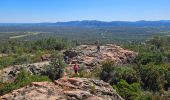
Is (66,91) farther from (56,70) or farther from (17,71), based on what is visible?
(17,71)

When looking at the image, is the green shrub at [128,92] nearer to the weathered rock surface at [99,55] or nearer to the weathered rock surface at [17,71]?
the weathered rock surface at [17,71]

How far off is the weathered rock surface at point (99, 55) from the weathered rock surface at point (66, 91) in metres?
17.8

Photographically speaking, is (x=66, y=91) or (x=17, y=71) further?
(x=17, y=71)

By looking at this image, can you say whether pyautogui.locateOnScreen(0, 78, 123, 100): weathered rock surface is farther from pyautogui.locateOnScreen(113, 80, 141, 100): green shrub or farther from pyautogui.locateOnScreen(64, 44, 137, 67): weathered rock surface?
pyautogui.locateOnScreen(64, 44, 137, 67): weathered rock surface

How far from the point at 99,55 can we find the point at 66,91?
23.2 meters

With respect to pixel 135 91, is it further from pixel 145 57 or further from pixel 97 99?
pixel 145 57

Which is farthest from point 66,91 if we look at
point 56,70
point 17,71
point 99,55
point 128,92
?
point 99,55

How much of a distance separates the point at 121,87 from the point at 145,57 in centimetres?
1602

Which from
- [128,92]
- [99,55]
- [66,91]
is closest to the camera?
[66,91]

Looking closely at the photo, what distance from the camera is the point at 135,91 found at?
1049 inches

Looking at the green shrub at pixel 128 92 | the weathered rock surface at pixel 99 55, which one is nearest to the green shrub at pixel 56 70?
the weathered rock surface at pixel 99 55

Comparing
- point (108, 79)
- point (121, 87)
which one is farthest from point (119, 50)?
point (121, 87)

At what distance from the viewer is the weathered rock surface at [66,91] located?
1903 centimetres

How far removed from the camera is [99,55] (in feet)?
140
